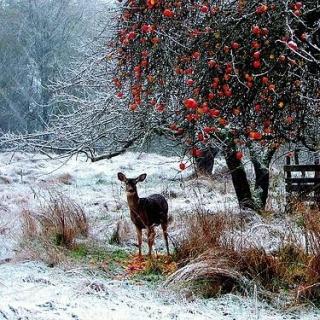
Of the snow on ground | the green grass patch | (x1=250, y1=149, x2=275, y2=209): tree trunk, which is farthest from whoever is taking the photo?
(x1=250, y1=149, x2=275, y2=209): tree trunk

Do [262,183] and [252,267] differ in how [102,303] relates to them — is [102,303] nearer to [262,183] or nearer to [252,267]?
[252,267]

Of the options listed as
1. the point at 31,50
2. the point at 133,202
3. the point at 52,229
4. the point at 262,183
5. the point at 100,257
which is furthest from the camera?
the point at 31,50

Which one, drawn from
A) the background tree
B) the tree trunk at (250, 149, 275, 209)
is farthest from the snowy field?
the background tree

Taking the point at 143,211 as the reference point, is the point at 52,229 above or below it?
below

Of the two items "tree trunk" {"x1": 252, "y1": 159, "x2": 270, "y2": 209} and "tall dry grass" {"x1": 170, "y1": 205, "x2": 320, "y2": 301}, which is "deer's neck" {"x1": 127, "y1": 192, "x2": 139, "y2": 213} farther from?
"tree trunk" {"x1": 252, "y1": 159, "x2": 270, "y2": 209}

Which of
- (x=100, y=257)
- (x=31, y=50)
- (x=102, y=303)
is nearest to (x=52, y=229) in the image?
(x=100, y=257)

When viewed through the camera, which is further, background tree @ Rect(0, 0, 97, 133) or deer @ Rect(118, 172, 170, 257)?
background tree @ Rect(0, 0, 97, 133)

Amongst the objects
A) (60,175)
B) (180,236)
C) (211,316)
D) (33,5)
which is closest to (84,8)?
(33,5)

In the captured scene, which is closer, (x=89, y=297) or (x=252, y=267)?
(x=89, y=297)

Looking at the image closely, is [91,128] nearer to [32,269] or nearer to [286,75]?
[32,269]

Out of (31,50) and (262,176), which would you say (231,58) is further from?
(31,50)

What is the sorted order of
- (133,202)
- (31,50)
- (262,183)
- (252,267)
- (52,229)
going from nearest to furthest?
(252,267)
(133,202)
(52,229)
(262,183)
(31,50)

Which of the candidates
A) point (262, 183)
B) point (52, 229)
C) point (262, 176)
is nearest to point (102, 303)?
point (52, 229)

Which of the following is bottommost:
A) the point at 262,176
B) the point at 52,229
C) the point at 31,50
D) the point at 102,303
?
the point at 102,303
